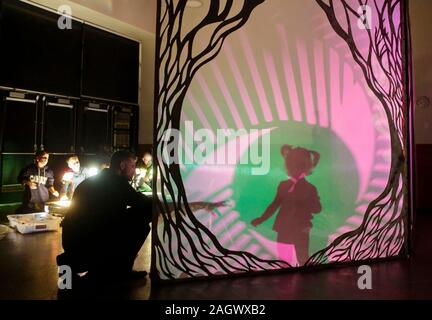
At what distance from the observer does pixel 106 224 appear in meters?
2.51

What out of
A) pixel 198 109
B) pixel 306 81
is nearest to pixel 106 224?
pixel 198 109

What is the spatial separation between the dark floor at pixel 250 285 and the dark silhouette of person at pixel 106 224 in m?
0.20

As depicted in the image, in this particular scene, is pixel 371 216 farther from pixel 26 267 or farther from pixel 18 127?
pixel 18 127

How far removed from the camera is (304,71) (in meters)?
2.83

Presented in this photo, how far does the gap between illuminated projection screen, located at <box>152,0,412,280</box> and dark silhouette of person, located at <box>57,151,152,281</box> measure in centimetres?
24

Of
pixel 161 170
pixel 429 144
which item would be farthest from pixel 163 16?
pixel 429 144

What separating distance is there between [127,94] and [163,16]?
462 cm

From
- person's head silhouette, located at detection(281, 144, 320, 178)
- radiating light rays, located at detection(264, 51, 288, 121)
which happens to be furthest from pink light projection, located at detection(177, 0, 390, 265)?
person's head silhouette, located at detection(281, 144, 320, 178)

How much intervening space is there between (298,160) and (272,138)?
29 centimetres

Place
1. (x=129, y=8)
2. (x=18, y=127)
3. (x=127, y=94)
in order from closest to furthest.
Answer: (x=18, y=127) < (x=129, y=8) < (x=127, y=94)

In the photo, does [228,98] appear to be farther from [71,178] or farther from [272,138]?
[71,178]

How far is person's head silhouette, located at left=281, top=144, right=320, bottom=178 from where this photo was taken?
276 cm

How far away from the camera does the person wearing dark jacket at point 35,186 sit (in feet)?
14.9
